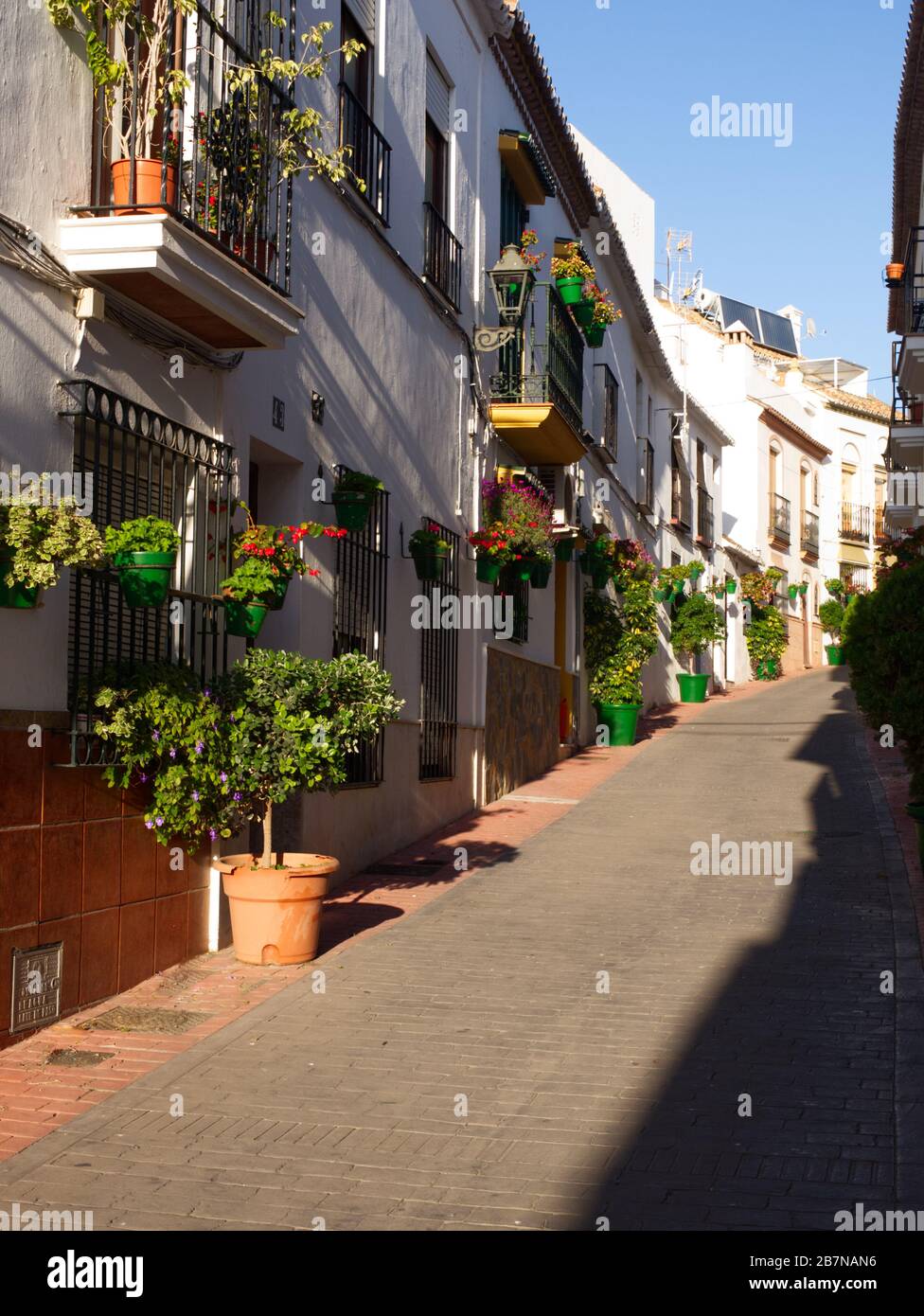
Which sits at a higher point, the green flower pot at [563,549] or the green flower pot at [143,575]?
the green flower pot at [563,549]

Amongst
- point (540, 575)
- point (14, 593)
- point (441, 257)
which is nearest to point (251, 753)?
point (14, 593)

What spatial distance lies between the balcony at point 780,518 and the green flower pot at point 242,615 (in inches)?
1211

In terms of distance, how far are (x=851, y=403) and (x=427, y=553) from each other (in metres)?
33.1

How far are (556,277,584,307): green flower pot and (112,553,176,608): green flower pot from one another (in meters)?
11.3

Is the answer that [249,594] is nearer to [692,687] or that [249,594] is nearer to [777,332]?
[692,687]

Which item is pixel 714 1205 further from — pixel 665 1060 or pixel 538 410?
pixel 538 410

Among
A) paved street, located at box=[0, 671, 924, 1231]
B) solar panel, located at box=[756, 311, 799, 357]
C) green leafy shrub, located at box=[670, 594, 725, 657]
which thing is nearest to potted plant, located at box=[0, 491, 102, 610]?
paved street, located at box=[0, 671, 924, 1231]

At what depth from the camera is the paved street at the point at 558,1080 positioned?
16.3 ft

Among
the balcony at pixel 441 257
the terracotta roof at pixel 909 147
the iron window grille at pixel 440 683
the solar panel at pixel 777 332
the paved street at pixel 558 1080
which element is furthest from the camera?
the solar panel at pixel 777 332

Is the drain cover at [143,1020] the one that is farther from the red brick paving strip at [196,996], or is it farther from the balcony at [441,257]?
the balcony at [441,257]

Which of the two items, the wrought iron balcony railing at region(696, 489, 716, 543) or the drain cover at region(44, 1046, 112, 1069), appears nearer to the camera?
the drain cover at region(44, 1046, 112, 1069)

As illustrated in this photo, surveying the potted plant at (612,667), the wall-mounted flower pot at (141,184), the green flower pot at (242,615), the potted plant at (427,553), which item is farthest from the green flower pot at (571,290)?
the wall-mounted flower pot at (141,184)

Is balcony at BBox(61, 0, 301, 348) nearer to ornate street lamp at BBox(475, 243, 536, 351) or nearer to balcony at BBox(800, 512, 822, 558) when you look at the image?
ornate street lamp at BBox(475, 243, 536, 351)

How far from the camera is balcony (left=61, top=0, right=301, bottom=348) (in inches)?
270
